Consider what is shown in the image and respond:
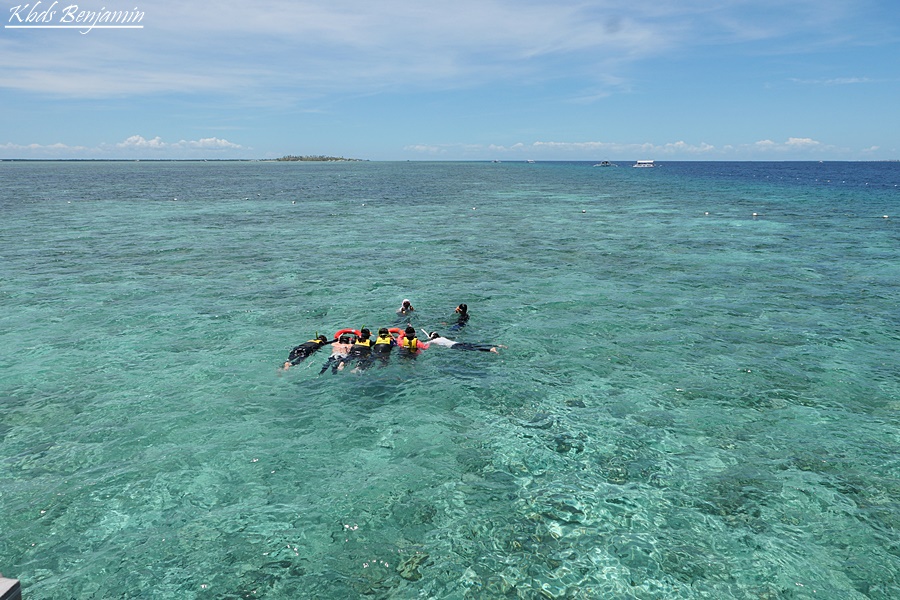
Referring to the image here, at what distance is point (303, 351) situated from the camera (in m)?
19.3

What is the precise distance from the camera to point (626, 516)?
11.5 m

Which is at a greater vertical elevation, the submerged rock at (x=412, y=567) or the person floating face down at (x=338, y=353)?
the person floating face down at (x=338, y=353)

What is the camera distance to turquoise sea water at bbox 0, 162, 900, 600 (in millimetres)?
10211

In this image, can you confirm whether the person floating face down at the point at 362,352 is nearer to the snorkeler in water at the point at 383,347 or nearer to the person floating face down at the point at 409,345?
the snorkeler in water at the point at 383,347

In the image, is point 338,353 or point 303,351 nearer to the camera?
point 338,353

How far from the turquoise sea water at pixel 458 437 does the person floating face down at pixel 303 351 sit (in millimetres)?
373

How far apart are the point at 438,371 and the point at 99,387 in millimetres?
11754

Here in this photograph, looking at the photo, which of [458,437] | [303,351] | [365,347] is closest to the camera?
[458,437]

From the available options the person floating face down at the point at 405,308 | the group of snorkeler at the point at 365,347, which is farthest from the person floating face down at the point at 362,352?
the person floating face down at the point at 405,308

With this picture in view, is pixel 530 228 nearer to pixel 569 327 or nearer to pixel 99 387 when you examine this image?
pixel 569 327

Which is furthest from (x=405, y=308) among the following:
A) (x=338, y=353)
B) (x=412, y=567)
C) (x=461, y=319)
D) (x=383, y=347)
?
(x=412, y=567)

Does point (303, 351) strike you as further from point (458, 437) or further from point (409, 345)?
point (458, 437)

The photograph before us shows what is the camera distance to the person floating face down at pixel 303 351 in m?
19.1

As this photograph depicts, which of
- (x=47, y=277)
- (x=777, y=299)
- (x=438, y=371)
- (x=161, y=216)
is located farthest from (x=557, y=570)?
(x=161, y=216)
